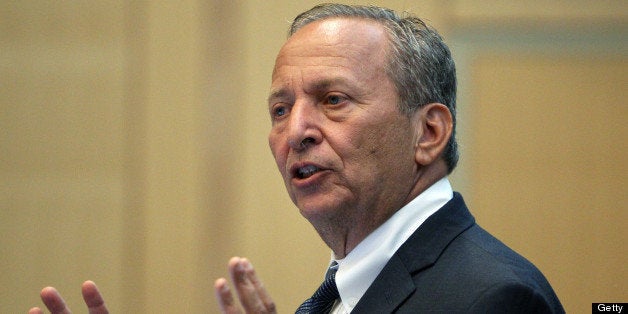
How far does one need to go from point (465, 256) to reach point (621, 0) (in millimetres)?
2385

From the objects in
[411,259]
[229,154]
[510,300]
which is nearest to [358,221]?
[411,259]

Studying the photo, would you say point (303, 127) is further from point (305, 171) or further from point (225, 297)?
point (225, 297)

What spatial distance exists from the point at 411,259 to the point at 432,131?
1.16 ft

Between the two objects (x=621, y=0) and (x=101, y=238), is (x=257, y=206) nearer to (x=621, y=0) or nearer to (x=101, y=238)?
(x=101, y=238)

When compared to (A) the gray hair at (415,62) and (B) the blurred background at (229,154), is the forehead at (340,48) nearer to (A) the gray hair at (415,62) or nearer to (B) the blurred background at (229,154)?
(A) the gray hair at (415,62)

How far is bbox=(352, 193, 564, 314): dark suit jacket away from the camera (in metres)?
Result: 1.37

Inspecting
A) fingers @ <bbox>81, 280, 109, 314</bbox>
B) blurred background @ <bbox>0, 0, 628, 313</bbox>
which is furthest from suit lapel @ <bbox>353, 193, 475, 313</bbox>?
blurred background @ <bbox>0, 0, 628, 313</bbox>

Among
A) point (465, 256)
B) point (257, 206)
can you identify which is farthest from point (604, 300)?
point (465, 256)

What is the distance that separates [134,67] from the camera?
3582mm

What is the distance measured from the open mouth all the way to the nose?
4 centimetres

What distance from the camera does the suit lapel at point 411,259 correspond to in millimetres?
1540

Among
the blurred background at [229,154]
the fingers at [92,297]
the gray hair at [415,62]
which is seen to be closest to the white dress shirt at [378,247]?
the gray hair at [415,62]

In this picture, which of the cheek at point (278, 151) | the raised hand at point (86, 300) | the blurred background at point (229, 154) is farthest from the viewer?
the blurred background at point (229, 154)

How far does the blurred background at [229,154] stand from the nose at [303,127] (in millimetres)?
1760
